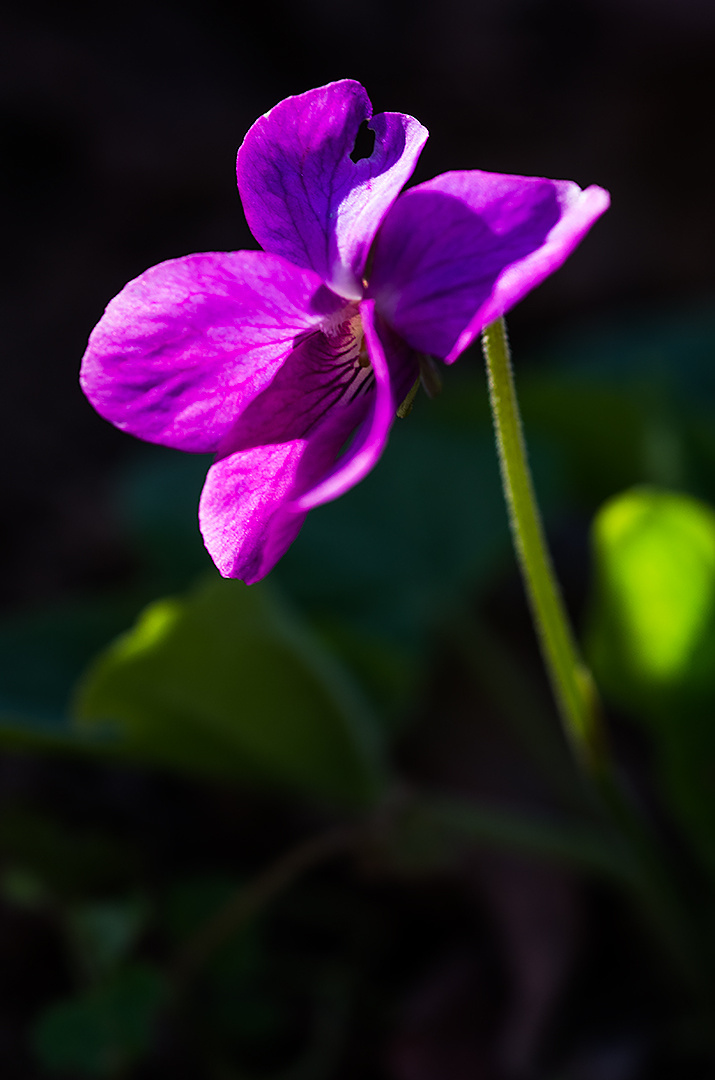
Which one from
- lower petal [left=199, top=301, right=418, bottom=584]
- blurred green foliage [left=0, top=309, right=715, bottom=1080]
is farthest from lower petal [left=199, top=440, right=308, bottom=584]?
blurred green foliage [left=0, top=309, right=715, bottom=1080]

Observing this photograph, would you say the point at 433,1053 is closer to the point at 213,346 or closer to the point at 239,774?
the point at 239,774

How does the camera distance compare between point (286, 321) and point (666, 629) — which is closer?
point (286, 321)

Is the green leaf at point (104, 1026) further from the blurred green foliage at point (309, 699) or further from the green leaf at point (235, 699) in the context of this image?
the green leaf at point (235, 699)

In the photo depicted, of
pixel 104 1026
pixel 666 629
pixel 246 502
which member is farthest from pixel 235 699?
pixel 246 502

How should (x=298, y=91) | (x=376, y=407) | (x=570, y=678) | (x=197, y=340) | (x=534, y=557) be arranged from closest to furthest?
1. (x=376, y=407)
2. (x=197, y=340)
3. (x=534, y=557)
4. (x=570, y=678)
5. (x=298, y=91)

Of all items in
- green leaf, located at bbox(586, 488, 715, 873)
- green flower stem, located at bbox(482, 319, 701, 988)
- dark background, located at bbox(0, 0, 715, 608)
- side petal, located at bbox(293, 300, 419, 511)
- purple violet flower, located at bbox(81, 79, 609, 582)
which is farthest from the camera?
dark background, located at bbox(0, 0, 715, 608)

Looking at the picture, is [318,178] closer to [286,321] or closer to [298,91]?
[286,321]

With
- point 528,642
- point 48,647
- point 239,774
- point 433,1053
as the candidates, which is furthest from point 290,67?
point 433,1053

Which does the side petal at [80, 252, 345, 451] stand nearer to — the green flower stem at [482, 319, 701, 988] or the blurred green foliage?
the green flower stem at [482, 319, 701, 988]
